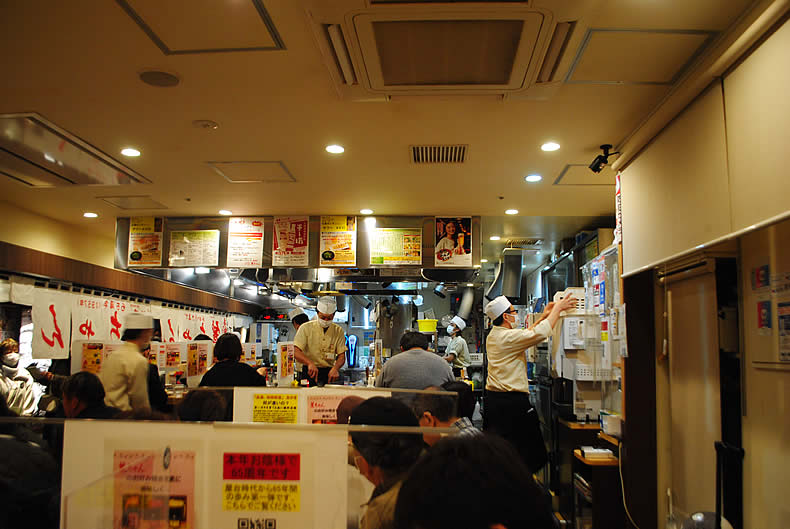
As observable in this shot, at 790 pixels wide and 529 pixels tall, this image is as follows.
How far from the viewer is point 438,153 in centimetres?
398

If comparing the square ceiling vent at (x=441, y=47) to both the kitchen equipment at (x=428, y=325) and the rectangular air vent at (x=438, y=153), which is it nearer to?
the rectangular air vent at (x=438, y=153)

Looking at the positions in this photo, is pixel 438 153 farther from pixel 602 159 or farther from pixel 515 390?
pixel 515 390

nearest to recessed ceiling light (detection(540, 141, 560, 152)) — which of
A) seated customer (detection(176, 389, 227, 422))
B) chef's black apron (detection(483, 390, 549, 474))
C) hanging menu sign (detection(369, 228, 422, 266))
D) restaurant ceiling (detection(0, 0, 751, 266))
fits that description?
restaurant ceiling (detection(0, 0, 751, 266))

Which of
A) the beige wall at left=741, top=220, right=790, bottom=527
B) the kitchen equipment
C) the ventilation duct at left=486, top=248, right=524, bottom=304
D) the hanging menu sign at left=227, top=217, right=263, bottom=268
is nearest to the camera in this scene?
the beige wall at left=741, top=220, right=790, bottom=527

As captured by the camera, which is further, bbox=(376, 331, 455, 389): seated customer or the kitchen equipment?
the kitchen equipment

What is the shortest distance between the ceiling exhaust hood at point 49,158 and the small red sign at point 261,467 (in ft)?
9.90

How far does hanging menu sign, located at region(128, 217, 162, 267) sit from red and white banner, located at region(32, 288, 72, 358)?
1144mm

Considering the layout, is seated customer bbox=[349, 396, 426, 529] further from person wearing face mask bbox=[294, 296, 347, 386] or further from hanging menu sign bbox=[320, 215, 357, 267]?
hanging menu sign bbox=[320, 215, 357, 267]

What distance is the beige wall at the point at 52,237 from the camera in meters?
5.62

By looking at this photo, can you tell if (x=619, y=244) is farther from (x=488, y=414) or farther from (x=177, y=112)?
(x=177, y=112)

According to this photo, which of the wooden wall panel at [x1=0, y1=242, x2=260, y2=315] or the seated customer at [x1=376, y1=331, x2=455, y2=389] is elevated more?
the wooden wall panel at [x1=0, y1=242, x2=260, y2=315]

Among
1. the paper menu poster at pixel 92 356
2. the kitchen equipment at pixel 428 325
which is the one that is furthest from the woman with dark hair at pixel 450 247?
the kitchen equipment at pixel 428 325

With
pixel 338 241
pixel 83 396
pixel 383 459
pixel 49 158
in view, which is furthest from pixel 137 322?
pixel 383 459

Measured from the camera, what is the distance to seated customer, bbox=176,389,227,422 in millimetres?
2850
